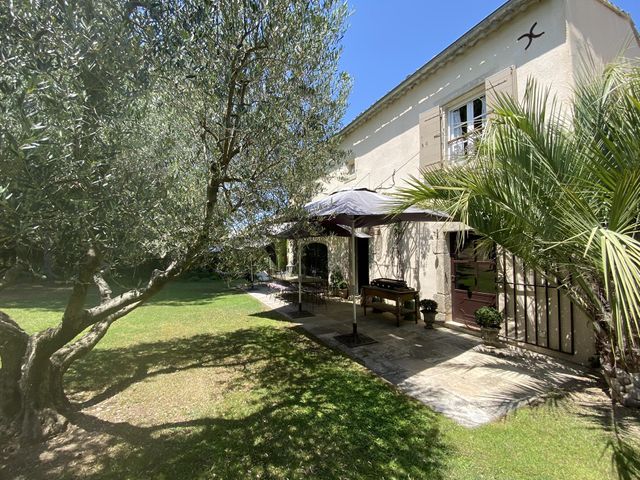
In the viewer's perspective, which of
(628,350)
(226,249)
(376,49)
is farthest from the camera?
(376,49)

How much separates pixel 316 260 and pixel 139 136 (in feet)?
44.3

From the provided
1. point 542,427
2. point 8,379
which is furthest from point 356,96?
point 8,379

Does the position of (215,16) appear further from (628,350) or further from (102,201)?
(628,350)

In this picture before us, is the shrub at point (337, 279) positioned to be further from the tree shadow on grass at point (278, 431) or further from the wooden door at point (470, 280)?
the tree shadow on grass at point (278, 431)

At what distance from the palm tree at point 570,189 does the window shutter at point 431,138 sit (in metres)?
4.02

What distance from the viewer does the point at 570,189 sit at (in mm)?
3420

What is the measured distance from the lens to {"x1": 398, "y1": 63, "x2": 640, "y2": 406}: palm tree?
3.20 m

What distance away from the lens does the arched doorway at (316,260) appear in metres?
15.4

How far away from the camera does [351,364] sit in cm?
592

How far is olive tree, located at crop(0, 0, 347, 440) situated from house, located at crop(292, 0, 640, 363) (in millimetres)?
2695

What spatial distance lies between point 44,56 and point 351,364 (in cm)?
569

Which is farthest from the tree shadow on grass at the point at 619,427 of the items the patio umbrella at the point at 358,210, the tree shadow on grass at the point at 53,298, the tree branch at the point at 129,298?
the tree shadow on grass at the point at 53,298

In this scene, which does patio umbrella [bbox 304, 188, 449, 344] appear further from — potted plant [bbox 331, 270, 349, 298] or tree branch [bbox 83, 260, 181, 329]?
potted plant [bbox 331, 270, 349, 298]

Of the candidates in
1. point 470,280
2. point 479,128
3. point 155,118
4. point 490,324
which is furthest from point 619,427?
point 155,118
